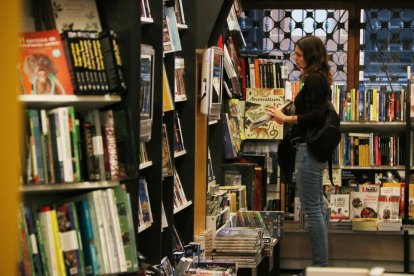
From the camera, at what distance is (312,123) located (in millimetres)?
4754

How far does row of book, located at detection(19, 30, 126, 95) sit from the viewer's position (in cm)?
255

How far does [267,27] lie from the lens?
7055 millimetres

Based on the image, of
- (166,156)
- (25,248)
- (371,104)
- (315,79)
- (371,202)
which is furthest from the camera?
(371,104)

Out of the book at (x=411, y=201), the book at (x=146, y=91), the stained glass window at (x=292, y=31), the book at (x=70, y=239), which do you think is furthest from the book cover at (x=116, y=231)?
the stained glass window at (x=292, y=31)

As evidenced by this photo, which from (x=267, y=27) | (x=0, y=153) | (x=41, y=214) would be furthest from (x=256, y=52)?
(x=0, y=153)

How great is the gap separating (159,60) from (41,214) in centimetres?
116

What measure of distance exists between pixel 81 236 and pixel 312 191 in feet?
7.70

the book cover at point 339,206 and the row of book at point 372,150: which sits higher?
the row of book at point 372,150

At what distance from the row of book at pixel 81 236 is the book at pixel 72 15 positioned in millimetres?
630

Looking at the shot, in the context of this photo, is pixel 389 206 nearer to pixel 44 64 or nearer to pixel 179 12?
pixel 179 12

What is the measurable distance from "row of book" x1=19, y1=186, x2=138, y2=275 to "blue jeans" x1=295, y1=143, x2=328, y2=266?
7.20ft

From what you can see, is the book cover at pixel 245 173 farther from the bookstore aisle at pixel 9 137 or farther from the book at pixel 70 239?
the bookstore aisle at pixel 9 137

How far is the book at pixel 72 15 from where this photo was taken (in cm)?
283

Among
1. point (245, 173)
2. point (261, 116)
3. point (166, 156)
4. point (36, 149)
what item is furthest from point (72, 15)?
point (261, 116)
